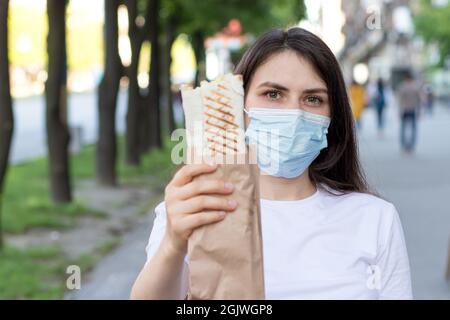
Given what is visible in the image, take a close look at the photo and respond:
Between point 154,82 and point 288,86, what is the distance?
19052 millimetres

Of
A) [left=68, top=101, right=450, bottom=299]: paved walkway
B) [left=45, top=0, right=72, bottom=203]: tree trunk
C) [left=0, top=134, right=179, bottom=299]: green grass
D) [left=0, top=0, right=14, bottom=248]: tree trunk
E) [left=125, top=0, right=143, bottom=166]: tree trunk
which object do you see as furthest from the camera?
[left=125, top=0, right=143, bottom=166]: tree trunk

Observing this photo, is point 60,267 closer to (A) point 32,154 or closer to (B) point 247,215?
(B) point 247,215

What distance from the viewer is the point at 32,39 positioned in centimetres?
5691

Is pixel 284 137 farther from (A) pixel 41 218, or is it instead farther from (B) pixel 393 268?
(A) pixel 41 218

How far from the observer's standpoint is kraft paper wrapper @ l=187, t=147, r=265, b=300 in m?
1.77

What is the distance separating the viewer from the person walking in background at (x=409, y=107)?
2019cm

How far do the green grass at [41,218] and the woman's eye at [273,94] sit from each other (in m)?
0.33

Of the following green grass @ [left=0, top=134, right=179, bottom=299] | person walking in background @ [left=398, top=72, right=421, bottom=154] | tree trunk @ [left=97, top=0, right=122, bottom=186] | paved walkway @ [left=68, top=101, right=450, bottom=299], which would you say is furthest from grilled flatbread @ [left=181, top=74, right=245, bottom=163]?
person walking in background @ [left=398, top=72, right=421, bottom=154]

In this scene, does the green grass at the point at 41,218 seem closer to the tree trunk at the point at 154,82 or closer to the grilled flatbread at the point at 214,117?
the grilled flatbread at the point at 214,117

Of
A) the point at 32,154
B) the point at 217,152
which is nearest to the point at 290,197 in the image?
the point at 217,152

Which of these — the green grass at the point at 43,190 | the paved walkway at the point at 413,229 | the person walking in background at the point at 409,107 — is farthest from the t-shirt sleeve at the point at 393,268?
the person walking in background at the point at 409,107

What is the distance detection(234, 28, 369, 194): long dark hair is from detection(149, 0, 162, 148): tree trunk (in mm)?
17341

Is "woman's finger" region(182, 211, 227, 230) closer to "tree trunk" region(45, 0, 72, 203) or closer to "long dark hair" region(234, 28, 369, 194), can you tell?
"long dark hair" region(234, 28, 369, 194)
